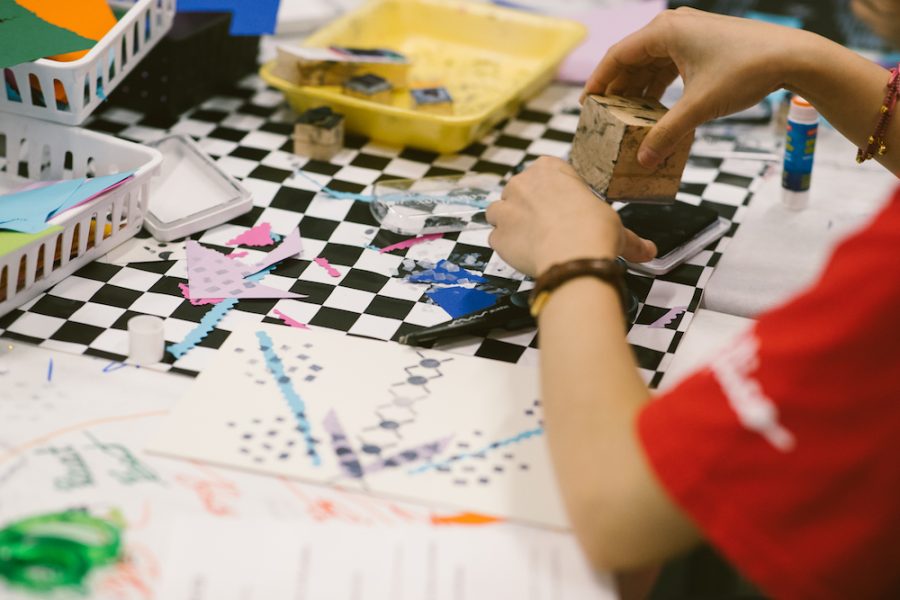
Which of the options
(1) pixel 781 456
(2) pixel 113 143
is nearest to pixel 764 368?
(1) pixel 781 456

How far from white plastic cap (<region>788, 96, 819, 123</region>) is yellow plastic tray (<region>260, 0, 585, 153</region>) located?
467 millimetres

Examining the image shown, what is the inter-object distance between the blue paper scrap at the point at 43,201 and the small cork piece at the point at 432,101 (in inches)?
21.4

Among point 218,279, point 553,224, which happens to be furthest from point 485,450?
point 218,279

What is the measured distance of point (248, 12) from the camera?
1672 mm

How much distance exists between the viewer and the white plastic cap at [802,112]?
141 centimetres

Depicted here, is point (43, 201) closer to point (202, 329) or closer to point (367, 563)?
point (202, 329)

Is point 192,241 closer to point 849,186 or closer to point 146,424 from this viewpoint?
point 146,424

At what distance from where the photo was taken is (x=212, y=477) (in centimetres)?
90

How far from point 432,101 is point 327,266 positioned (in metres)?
0.45

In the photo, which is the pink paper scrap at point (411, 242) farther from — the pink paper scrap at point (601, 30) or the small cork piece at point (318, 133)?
the pink paper scrap at point (601, 30)

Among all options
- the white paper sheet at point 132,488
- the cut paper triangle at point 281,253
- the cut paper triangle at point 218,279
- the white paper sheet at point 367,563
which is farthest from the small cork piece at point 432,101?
the white paper sheet at point 367,563

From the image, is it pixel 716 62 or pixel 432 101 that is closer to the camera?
pixel 716 62

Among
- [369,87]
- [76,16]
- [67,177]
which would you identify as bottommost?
[67,177]

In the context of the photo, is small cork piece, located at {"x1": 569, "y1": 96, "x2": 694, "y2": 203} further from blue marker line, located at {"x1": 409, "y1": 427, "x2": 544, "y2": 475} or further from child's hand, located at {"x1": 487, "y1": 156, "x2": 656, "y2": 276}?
blue marker line, located at {"x1": 409, "y1": 427, "x2": 544, "y2": 475}
